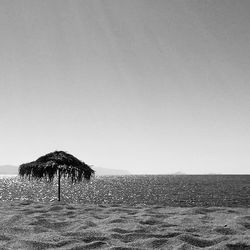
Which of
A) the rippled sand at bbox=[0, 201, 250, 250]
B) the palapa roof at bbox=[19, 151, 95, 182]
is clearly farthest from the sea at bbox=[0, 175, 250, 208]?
the rippled sand at bbox=[0, 201, 250, 250]

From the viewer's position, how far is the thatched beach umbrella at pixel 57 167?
20.7 meters

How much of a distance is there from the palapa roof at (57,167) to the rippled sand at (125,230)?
526 centimetres

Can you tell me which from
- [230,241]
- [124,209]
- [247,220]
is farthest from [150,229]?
[124,209]

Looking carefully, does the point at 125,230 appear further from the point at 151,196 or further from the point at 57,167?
the point at 151,196

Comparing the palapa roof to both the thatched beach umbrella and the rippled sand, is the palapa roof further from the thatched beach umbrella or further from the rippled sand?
the rippled sand

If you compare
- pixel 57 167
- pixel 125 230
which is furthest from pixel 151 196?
pixel 125 230

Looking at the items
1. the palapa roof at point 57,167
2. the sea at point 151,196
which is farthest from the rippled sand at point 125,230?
the sea at point 151,196

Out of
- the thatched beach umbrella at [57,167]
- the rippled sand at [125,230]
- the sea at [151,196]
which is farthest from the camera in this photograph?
the sea at [151,196]

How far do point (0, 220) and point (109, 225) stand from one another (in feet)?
13.3

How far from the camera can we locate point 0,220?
1272cm

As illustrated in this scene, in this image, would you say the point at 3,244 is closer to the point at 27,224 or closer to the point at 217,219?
the point at 27,224

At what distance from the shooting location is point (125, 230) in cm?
1101

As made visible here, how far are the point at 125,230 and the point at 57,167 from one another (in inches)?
424

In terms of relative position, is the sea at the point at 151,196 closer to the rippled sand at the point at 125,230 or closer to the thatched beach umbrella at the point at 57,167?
the thatched beach umbrella at the point at 57,167
